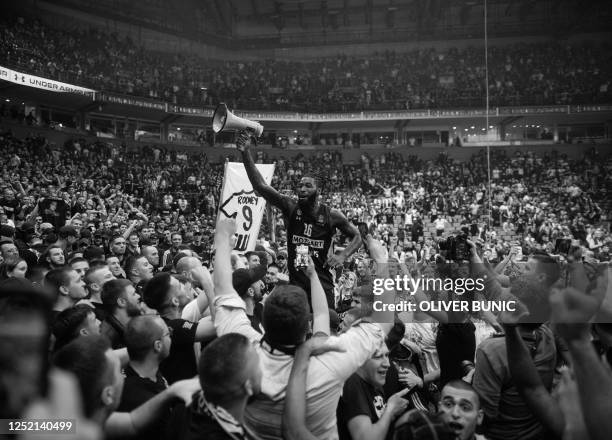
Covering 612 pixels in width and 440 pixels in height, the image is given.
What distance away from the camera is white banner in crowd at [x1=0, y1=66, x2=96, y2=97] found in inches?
851

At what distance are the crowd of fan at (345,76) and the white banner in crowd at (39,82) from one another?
600 mm

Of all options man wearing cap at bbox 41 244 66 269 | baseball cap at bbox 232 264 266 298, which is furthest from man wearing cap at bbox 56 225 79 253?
baseball cap at bbox 232 264 266 298

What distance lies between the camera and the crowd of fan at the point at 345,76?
94.2 feet

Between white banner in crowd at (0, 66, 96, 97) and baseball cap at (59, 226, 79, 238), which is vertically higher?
white banner in crowd at (0, 66, 96, 97)

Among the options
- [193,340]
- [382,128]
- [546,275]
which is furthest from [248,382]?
[382,128]

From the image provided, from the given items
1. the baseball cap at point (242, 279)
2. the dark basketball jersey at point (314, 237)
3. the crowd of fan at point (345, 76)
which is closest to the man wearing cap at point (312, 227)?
the dark basketball jersey at point (314, 237)

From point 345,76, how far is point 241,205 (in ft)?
104

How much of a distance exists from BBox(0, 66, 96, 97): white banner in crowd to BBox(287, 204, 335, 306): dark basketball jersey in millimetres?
21607

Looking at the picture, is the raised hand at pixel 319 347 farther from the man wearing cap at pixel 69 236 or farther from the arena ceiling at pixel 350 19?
the arena ceiling at pixel 350 19

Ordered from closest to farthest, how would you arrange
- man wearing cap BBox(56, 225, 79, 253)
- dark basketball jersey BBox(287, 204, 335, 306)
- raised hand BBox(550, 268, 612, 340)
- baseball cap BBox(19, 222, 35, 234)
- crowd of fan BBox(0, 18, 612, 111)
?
raised hand BBox(550, 268, 612, 340), dark basketball jersey BBox(287, 204, 335, 306), man wearing cap BBox(56, 225, 79, 253), baseball cap BBox(19, 222, 35, 234), crowd of fan BBox(0, 18, 612, 111)

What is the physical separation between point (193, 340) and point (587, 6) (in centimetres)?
3834

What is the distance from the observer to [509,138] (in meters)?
34.2

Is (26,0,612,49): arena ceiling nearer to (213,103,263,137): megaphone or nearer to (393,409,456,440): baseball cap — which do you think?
(213,103,263,137): megaphone

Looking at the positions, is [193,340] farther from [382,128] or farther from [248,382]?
[382,128]
